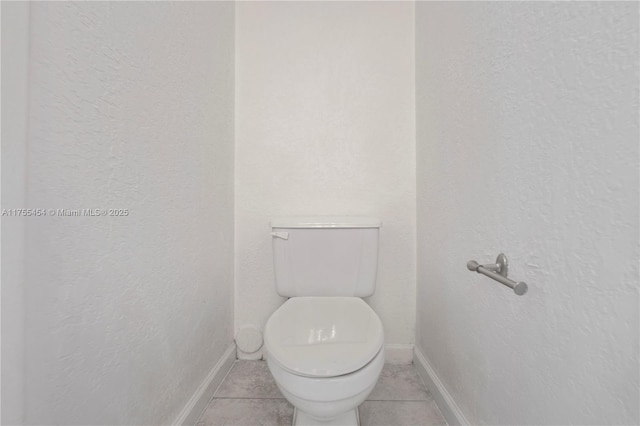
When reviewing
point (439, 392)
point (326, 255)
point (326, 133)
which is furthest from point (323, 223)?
point (439, 392)

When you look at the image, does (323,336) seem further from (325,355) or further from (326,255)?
(326,255)

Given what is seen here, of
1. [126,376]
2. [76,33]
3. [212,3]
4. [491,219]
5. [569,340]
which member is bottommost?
[126,376]

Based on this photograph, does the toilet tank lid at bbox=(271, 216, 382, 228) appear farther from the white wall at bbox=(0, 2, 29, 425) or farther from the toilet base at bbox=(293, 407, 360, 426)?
the white wall at bbox=(0, 2, 29, 425)

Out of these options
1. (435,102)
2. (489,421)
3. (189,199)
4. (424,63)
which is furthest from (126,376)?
(424,63)

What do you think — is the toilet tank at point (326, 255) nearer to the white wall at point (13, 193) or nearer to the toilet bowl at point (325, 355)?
the toilet bowl at point (325, 355)

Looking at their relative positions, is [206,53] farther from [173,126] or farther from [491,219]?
[491,219]

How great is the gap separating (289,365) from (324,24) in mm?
1513

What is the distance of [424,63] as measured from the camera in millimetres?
1224

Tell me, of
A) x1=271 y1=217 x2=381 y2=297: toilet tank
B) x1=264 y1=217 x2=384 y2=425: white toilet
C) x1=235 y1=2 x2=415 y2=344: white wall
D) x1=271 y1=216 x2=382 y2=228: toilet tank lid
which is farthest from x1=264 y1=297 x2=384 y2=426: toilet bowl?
x1=235 y1=2 x2=415 y2=344: white wall

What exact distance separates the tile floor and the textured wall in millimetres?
149

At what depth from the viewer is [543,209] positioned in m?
0.57

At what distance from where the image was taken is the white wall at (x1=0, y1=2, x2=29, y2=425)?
42 cm

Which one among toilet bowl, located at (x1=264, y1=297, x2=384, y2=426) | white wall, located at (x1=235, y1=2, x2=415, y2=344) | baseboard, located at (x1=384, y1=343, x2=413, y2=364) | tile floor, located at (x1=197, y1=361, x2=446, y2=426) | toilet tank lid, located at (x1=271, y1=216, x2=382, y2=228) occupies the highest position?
white wall, located at (x1=235, y1=2, x2=415, y2=344)

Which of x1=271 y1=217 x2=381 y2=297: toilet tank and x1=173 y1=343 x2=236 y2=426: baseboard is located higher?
x1=271 y1=217 x2=381 y2=297: toilet tank
